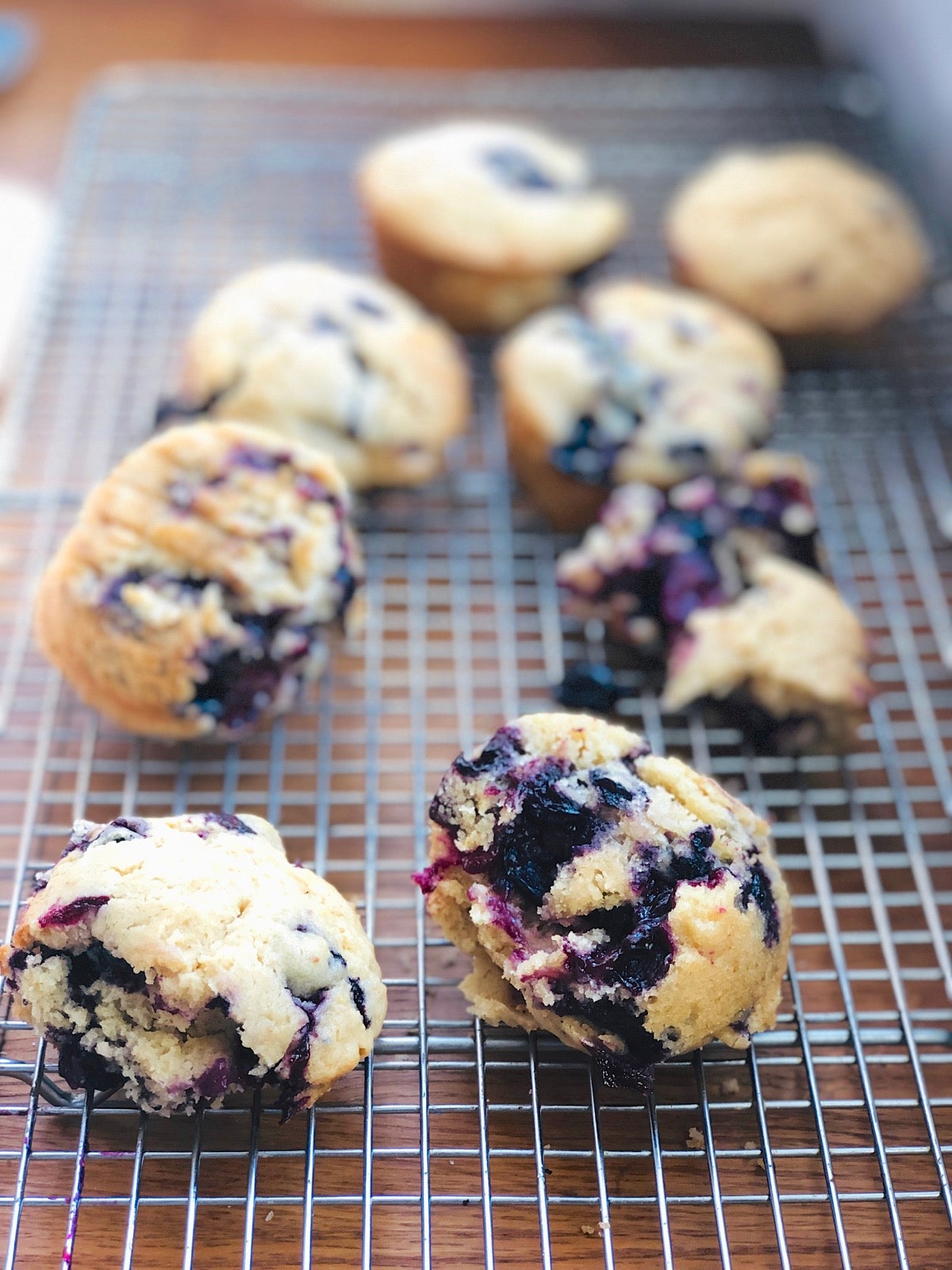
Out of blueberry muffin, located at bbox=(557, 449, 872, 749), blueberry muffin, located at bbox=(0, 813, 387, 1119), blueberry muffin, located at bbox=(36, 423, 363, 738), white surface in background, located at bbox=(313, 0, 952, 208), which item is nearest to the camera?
blueberry muffin, located at bbox=(0, 813, 387, 1119)

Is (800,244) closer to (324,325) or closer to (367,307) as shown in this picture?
(367,307)

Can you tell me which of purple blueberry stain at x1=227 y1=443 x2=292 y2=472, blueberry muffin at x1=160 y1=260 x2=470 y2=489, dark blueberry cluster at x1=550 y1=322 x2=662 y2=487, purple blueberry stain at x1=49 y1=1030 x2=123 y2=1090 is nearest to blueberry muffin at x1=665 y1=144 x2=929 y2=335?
Result: dark blueberry cluster at x1=550 y1=322 x2=662 y2=487

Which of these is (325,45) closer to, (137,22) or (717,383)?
(137,22)

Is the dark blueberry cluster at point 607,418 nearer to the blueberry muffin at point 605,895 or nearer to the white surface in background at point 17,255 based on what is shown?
the blueberry muffin at point 605,895

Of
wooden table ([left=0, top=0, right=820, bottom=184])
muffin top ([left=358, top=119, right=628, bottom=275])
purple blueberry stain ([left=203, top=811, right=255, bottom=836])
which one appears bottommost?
purple blueberry stain ([left=203, top=811, right=255, bottom=836])

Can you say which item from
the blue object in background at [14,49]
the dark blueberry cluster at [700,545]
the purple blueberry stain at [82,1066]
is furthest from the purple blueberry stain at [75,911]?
the blue object in background at [14,49]

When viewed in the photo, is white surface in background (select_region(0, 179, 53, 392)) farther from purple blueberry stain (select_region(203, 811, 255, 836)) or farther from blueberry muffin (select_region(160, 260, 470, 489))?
purple blueberry stain (select_region(203, 811, 255, 836))

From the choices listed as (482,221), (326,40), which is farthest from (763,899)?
(326,40)
